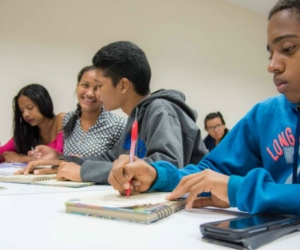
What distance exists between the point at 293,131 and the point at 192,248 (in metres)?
0.49

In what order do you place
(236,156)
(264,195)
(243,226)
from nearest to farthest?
(243,226)
(264,195)
(236,156)

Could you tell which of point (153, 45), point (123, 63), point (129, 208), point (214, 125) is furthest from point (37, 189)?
point (214, 125)

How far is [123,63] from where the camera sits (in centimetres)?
138

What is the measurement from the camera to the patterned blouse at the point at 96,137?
1841mm

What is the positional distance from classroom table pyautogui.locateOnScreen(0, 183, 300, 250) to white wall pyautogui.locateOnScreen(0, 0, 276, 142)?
211 cm

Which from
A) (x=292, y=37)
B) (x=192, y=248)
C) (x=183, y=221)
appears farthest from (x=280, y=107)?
(x=192, y=248)

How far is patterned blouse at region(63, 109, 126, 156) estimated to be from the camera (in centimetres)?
184

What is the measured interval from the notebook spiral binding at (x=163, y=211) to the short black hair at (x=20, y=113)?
1920 millimetres

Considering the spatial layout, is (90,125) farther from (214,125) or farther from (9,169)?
(214,125)

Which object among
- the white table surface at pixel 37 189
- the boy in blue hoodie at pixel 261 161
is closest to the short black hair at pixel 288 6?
the boy in blue hoodie at pixel 261 161

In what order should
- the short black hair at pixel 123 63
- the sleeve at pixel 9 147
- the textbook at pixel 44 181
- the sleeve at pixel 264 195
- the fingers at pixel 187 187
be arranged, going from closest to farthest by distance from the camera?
the sleeve at pixel 264 195
the fingers at pixel 187 187
the textbook at pixel 44 181
the short black hair at pixel 123 63
the sleeve at pixel 9 147

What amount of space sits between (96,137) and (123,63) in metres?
0.62

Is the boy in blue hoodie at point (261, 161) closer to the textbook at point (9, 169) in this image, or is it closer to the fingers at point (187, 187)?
the fingers at point (187, 187)

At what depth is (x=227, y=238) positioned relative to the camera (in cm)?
45
